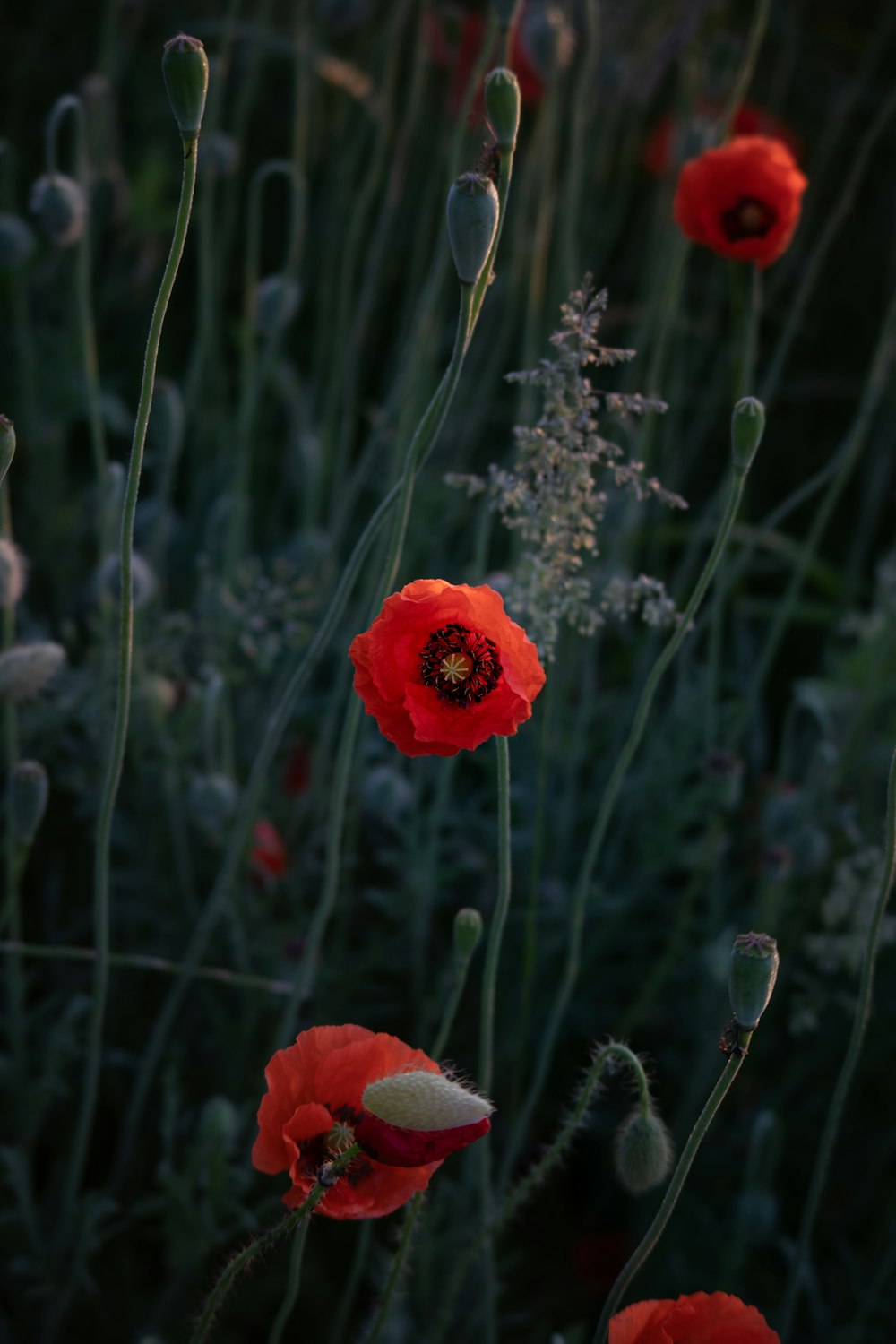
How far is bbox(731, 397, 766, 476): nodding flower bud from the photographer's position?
2.62ft

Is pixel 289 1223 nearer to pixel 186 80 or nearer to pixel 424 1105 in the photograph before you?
pixel 424 1105

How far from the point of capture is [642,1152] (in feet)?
2.64

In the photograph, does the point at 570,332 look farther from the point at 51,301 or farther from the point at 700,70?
the point at 51,301

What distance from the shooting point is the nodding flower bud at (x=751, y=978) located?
2.00ft

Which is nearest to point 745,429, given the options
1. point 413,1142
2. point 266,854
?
point 413,1142

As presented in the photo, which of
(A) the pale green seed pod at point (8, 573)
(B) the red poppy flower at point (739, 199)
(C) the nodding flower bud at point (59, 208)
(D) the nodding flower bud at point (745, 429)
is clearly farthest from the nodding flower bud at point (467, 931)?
(C) the nodding flower bud at point (59, 208)

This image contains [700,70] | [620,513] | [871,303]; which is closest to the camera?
[620,513]

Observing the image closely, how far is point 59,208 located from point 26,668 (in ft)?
1.73

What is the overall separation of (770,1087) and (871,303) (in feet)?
5.15

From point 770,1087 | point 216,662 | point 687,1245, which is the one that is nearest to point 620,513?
point 216,662

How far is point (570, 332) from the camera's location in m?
0.80

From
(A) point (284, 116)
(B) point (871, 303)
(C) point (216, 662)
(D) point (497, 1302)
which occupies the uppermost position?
(A) point (284, 116)

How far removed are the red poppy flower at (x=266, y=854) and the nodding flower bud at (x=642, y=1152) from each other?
0.60 meters

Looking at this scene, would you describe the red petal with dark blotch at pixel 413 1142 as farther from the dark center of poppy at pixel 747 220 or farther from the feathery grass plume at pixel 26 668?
the dark center of poppy at pixel 747 220
